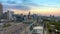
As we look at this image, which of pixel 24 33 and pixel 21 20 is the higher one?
pixel 21 20

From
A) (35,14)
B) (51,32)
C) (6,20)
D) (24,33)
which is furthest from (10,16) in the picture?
(51,32)

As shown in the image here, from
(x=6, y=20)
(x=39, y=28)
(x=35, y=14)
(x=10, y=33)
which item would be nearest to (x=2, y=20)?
(x=6, y=20)

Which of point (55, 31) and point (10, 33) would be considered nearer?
point (10, 33)

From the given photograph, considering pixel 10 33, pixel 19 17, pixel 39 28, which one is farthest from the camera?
pixel 39 28

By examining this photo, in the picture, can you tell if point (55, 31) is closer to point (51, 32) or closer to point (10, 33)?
point (51, 32)

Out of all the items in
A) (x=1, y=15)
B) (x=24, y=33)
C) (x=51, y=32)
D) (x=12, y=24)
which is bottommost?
(x=51, y=32)

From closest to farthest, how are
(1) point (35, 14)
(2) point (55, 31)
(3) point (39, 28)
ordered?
1. (1) point (35, 14)
2. (3) point (39, 28)
3. (2) point (55, 31)

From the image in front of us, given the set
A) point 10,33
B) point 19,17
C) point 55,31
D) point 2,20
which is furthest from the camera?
point 55,31

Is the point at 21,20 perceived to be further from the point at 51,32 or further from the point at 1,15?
the point at 51,32

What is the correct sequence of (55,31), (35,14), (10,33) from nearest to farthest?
(10,33) < (35,14) < (55,31)
